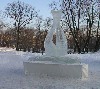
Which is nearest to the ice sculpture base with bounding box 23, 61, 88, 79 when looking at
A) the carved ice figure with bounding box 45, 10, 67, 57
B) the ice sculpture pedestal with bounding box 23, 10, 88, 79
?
the ice sculpture pedestal with bounding box 23, 10, 88, 79

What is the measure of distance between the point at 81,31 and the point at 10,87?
3705 cm

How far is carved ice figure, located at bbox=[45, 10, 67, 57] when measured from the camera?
12.6 metres

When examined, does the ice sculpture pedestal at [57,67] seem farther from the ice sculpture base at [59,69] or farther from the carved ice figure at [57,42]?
the carved ice figure at [57,42]

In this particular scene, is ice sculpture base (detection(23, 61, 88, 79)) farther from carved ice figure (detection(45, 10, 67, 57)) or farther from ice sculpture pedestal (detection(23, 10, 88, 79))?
carved ice figure (detection(45, 10, 67, 57))

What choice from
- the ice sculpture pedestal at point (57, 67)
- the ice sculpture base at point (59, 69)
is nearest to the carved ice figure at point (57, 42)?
the ice sculpture pedestal at point (57, 67)

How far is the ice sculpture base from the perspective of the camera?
1044 centimetres

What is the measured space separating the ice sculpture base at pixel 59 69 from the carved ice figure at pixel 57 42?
175 cm

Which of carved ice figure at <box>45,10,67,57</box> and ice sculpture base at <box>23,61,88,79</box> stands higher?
carved ice figure at <box>45,10,67,57</box>

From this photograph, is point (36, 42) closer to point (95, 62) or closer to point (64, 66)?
point (95, 62)

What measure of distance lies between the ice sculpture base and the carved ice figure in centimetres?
175

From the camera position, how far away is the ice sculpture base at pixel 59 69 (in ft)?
34.2

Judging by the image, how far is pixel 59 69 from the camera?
415 inches

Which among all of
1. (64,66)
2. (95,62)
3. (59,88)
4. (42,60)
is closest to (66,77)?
(64,66)

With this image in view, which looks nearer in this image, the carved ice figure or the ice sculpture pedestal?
the ice sculpture pedestal
